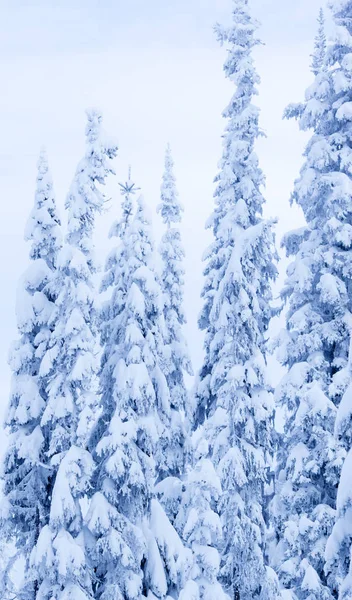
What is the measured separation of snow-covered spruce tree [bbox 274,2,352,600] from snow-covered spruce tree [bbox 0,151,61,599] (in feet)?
24.6

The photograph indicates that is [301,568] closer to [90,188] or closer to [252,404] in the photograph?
[252,404]

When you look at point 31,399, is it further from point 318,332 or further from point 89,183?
point 318,332

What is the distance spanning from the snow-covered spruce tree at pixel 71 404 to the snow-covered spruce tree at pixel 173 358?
567 cm

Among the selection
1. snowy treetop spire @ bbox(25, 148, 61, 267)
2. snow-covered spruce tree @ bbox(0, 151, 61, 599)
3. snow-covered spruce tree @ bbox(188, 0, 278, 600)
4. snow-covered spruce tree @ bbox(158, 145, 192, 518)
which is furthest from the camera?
snow-covered spruce tree @ bbox(158, 145, 192, 518)

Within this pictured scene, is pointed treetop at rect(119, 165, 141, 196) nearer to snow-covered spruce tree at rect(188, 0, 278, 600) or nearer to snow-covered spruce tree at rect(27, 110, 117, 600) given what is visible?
snow-covered spruce tree at rect(27, 110, 117, 600)

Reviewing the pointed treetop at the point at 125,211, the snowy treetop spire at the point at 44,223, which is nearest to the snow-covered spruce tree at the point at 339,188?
the pointed treetop at the point at 125,211

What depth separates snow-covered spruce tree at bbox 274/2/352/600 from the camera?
68.7 feet

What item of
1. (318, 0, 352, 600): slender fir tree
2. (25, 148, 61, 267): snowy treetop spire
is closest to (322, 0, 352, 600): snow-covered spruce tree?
(318, 0, 352, 600): slender fir tree

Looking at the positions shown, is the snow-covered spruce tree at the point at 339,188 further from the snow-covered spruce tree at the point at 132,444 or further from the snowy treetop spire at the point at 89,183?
the snowy treetop spire at the point at 89,183

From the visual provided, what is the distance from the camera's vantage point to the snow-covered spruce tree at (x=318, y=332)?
825 inches

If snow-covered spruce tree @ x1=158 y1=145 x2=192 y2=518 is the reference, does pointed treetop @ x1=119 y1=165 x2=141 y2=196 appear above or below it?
above

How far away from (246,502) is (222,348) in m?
5.28

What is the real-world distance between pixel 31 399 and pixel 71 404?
1.80 m

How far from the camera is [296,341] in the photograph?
22.5 metres
